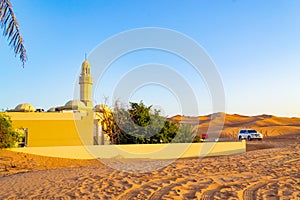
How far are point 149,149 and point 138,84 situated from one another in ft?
15.3

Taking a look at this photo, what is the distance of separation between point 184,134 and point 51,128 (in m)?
11.1

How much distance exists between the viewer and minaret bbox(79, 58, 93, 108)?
3434cm

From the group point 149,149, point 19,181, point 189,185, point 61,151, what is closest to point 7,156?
point 61,151

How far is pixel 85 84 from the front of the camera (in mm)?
34469

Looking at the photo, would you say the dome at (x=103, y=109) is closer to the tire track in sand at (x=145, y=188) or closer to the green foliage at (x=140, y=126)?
the green foliage at (x=140, y=126)

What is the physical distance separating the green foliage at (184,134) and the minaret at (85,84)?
10.3 m

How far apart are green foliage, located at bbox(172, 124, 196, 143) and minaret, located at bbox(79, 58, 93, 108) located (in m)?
10.3

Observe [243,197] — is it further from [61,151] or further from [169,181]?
[61,151]

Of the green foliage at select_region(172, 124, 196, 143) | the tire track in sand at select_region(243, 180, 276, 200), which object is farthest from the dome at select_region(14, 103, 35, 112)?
the tire track in sand at select_region(243, 180, 276, 200)

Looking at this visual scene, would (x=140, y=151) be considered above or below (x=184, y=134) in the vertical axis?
below

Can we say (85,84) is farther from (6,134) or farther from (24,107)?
(6,134)

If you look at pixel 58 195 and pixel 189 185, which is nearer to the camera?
pixel 58 195

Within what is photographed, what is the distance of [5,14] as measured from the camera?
9.23 m

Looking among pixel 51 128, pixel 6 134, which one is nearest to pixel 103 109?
pixel 51 128
